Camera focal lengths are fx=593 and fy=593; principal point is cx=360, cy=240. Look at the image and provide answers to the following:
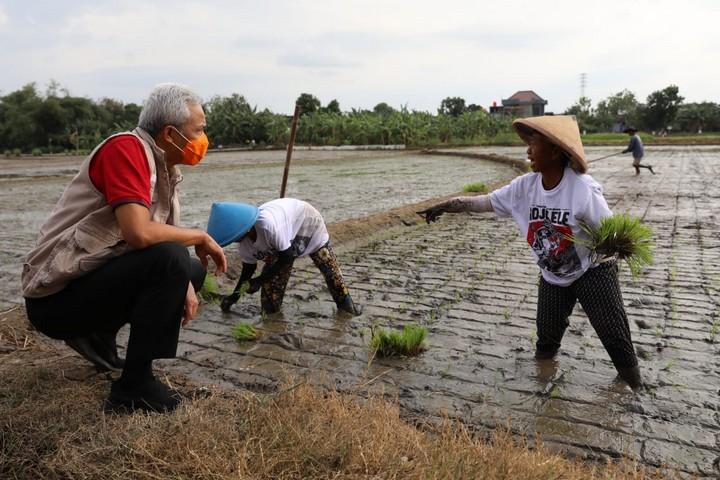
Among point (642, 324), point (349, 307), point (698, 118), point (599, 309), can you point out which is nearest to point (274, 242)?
point (349, 307)

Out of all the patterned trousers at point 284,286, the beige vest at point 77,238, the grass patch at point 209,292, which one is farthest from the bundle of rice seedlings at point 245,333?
the beige vest at point 77,238

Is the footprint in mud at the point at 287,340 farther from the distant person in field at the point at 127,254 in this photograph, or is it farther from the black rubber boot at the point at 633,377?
the black rubber boot at the point at 633,377

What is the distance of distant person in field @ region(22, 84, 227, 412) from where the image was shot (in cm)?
250

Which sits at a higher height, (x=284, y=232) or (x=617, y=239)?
(x=617, y=239)

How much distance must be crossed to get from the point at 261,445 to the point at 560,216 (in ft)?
6.34

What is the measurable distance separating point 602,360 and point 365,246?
3704 millimetres

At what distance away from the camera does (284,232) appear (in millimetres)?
4039

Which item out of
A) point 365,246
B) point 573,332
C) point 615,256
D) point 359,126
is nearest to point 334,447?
point 615,256

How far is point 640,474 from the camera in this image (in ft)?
6.62

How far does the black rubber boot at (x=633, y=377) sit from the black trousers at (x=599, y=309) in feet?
0.07

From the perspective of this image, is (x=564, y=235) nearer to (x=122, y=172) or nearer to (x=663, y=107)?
(x=122, y=172)

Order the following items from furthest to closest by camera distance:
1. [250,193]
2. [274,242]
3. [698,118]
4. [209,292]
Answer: [698,118] < [250,193] < [209,292] < [274,242]

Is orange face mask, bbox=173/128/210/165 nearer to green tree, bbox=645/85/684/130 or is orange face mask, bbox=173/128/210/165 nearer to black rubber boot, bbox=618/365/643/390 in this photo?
black rubber boot, bbox=618/365/643/390

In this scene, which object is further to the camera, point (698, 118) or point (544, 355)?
point (698, 118)
